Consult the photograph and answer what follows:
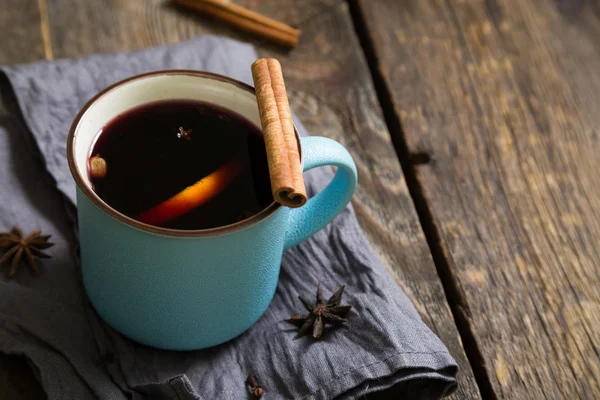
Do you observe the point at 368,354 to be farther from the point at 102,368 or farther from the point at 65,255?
the point at 65,255

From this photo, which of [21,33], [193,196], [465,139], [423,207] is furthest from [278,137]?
[21,33]

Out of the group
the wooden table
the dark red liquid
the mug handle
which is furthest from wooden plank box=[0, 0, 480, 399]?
the dark red liquid

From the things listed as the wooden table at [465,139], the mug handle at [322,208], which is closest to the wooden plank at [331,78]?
the wooden table at [465,139]

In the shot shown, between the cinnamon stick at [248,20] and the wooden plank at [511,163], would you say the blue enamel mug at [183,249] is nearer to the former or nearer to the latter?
the wooden plank at [511,163]

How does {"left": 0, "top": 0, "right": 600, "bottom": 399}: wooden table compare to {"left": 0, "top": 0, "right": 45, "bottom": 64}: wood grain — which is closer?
{"left": 0, "top": 0, "right": 600, "bottom": 399}: wooden table

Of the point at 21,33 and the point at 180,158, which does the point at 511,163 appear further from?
the point at 21,33

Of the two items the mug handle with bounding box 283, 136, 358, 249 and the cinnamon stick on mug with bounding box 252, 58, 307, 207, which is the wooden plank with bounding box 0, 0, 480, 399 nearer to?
the mug handle with bounding box 283, 136, 358, 249
